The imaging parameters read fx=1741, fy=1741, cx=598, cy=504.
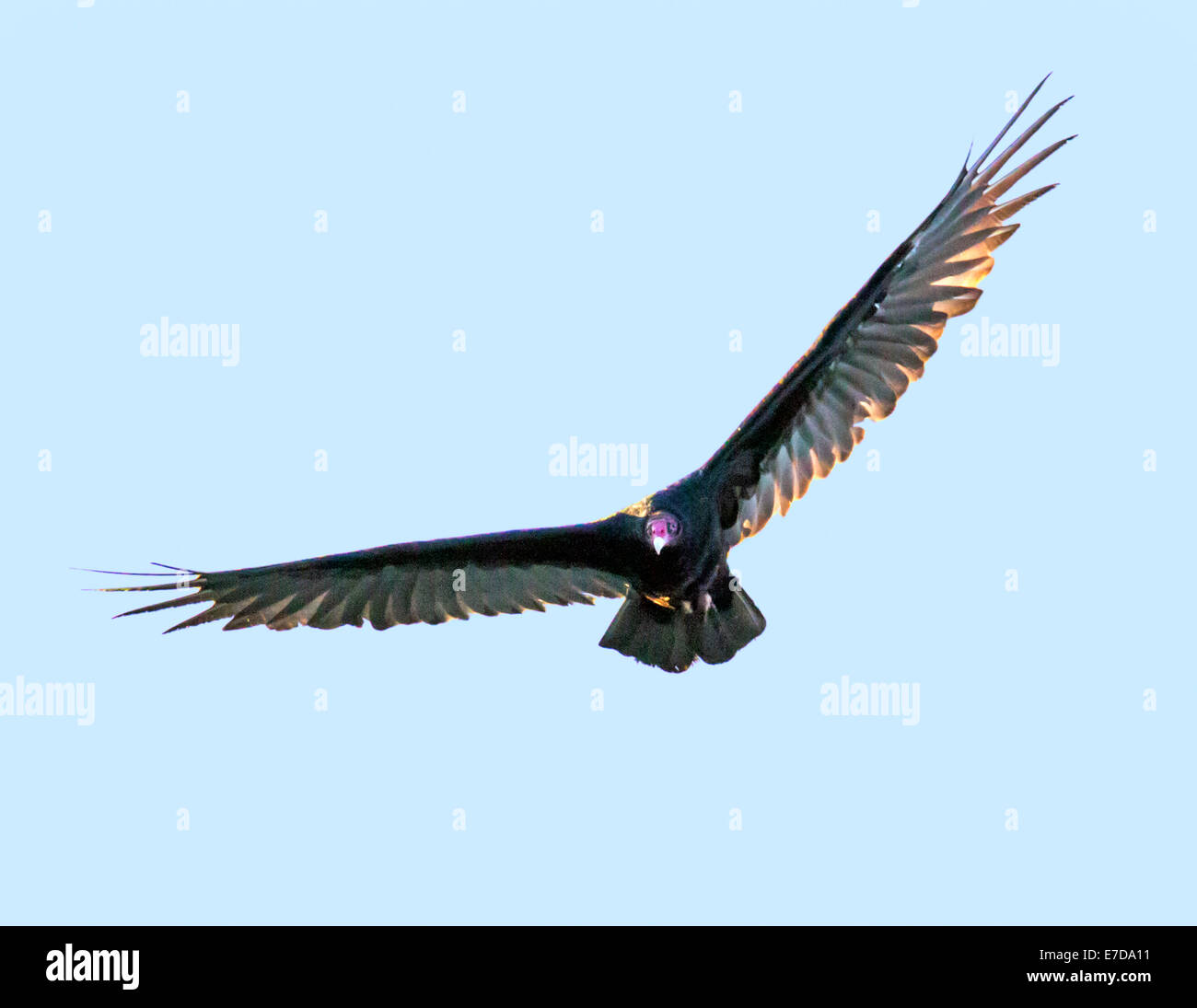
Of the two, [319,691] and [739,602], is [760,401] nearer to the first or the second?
[739,602]

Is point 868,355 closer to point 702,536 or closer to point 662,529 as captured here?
point 702,536

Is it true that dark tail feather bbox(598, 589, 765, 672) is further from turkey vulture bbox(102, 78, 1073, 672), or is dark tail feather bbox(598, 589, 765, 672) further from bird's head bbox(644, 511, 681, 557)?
bird's head bbox(644, 511, 681, 557)

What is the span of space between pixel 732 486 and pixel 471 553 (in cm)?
187

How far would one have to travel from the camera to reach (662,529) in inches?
426

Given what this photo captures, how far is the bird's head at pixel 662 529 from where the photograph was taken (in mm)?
Result: 10820

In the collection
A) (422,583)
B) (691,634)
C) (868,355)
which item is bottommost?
(691,634)

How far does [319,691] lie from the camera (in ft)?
41.3

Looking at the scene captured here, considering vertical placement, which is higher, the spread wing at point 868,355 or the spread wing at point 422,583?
the spread wing at point 868,355

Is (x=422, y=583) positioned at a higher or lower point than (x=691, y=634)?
higher

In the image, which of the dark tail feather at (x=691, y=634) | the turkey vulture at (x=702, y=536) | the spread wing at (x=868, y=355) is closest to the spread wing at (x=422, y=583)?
the turkey vulture at (x=702, y=536)

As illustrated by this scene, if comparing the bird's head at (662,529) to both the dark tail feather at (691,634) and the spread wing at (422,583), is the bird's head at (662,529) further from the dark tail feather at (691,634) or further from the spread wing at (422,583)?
the dark tail feather at (691,634)

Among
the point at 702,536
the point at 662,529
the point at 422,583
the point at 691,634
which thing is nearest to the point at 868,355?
the point at 702,536

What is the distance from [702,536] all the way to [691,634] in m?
0.79
